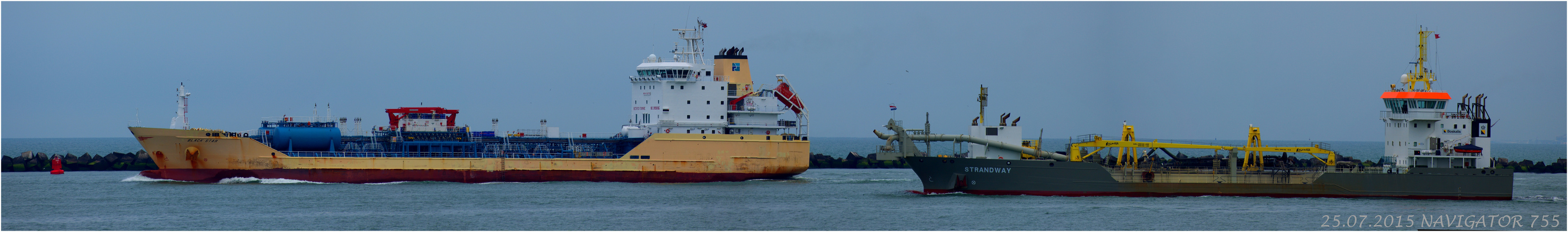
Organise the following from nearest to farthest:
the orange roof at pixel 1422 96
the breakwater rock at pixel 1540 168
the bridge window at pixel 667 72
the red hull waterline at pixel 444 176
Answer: the orange roof at pixel 1422 96
the red hull waterline at pixel 444 176
the bridge window at pixel 667 72
the breakwater rock at pixel 1540 168

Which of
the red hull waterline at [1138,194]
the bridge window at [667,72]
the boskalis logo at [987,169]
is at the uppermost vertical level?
the bridge window at [667,72]

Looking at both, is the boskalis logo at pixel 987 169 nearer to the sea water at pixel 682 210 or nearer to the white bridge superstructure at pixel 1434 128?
the sea water at pixel 682 210

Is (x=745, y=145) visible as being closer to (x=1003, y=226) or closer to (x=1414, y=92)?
(x=1003, y=226)

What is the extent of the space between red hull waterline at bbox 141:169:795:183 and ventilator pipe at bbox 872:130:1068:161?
6.17m

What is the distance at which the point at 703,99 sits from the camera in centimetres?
3678

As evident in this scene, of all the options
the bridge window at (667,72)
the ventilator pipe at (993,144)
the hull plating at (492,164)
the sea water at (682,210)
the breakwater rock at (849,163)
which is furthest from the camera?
the breakwater rock at (849,163)

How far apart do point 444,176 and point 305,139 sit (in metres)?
4.22

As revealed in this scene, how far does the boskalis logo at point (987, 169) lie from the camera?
3023cm

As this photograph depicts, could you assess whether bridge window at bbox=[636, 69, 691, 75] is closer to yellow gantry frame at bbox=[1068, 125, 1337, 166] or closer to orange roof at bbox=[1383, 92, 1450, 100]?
yellow gantry frame at bbox=[1068, 125, 1337, 166]

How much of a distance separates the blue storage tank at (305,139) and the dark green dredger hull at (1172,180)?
17775mm

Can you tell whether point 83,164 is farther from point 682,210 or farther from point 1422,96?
point 1422,96

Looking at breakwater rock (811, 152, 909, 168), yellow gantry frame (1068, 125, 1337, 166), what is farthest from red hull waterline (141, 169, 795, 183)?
breakwater rock (811, 152, 909, 168)

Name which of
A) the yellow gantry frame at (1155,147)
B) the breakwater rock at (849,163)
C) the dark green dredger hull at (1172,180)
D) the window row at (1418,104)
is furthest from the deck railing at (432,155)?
the window row at (1418,104)

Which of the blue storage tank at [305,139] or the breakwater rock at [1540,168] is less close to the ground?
the blue storage tank at [305,139]
